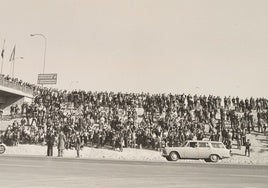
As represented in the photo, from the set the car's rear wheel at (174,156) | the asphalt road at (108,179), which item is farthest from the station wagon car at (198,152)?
the asphalt road at (108,179)

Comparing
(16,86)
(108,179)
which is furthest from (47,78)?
(108,179)

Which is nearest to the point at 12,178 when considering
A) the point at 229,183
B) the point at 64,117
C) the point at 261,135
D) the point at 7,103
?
the point at 229,183

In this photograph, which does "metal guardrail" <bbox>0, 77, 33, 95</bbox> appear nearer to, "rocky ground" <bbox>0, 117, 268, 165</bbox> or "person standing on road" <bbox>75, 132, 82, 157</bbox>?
"rocky ground" <bbox>0, 117, 268, 165</bbox>

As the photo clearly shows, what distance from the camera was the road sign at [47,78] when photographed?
171ft

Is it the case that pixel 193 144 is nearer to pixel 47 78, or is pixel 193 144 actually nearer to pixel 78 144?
pixel 78 144

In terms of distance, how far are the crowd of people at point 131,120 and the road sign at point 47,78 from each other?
269cm

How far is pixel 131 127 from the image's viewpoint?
1414 inches

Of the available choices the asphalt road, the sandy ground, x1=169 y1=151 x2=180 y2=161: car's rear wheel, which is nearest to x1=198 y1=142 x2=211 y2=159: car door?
x1=169 y1=151 x2=180 y2=161: car's rear wheel

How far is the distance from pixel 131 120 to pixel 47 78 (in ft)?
61.2

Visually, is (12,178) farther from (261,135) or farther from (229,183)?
(261,135)

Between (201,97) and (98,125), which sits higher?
(201,97)

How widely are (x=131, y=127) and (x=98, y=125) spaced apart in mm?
3837

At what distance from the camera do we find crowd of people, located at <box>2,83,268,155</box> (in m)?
35.0

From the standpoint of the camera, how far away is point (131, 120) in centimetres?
3697
